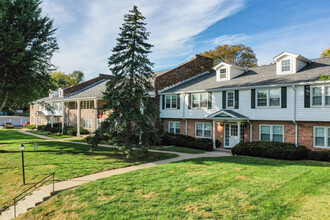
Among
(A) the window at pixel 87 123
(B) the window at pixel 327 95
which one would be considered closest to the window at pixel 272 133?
(B) the window at pixel 327 95

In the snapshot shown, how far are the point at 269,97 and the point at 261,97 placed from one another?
620 mm

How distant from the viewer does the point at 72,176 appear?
40.0 ft

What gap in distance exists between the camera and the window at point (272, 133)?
18391mm

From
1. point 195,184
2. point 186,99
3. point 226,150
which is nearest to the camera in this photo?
point 195,184

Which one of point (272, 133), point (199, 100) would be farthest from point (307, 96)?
point (199, 100)

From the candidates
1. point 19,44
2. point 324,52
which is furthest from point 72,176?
point 324,52

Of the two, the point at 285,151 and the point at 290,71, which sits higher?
the point at 290,71

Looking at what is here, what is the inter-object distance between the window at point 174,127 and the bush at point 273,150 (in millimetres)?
8559

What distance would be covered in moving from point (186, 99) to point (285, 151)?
11.1m

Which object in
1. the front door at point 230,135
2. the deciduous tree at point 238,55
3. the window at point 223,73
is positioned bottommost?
the front door at point 230,135

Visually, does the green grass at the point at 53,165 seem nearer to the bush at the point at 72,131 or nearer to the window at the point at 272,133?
the window at the point at 272,133

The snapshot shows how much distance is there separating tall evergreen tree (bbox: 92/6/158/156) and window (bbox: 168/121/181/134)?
8.93 meters

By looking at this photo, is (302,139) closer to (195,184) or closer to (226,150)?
(226,150)

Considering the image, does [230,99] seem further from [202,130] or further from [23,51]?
[23,51]
